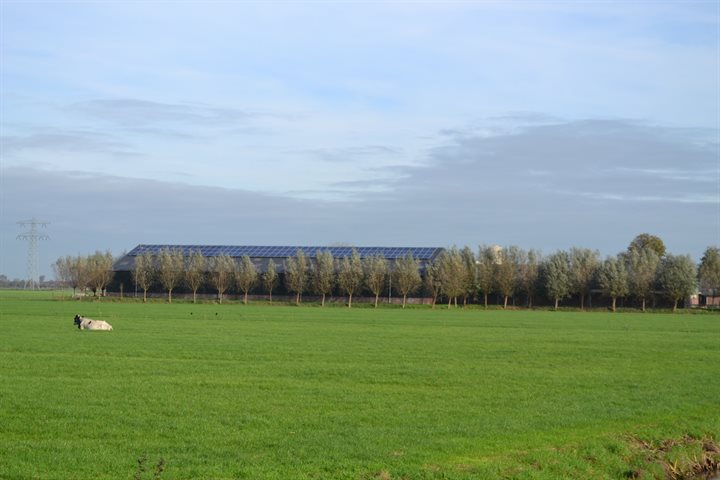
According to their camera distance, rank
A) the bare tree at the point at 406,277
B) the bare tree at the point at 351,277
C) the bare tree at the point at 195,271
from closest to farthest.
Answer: the bare tree at the point at 406,277
the bare tree at the point at 351,277
the bare tree at the point at 195,271

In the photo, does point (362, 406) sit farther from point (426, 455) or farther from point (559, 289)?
point (559, 289)

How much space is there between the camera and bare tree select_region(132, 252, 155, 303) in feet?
487

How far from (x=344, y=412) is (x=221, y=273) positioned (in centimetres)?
12870

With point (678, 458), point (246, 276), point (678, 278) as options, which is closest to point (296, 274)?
point (246, 276)

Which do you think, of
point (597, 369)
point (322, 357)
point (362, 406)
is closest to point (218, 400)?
point (362, 406)

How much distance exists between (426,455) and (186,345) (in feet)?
77.1

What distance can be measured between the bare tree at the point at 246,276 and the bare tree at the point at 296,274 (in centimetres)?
552

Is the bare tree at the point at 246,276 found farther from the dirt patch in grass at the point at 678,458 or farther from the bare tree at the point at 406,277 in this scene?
the dirt patch in grass at the point at 678,458

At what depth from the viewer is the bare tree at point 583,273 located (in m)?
139

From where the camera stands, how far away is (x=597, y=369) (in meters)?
31.2

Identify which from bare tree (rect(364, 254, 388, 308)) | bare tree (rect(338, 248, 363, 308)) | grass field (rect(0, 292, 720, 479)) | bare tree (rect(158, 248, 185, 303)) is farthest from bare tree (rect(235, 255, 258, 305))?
grass field (rect(0, 292, 720, 479))

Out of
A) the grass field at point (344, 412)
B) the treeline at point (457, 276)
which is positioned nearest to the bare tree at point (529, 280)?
the treeline at point (457, 276)

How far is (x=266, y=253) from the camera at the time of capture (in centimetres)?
16012

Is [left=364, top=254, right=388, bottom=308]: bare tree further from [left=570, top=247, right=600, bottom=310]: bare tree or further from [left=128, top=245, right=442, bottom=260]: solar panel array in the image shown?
[left=570, top=247, right=600, bottom=310]: bare tree
